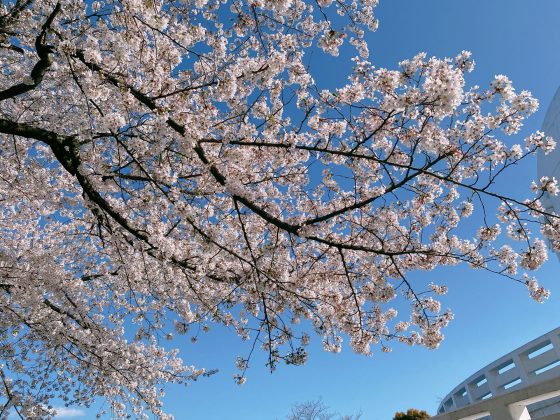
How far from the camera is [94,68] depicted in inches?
163

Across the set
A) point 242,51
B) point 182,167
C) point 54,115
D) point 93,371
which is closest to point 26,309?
point 93,371

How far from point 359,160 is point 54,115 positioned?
441 cm

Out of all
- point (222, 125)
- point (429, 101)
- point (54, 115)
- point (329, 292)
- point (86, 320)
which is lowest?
point (329, 292)

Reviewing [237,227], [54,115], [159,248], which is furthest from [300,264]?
[54,115]

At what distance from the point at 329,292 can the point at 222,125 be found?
279cm

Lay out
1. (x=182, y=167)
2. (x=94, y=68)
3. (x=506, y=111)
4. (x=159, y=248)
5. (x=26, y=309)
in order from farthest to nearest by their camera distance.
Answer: (x=26, y=309) < (x=182, y=167) < (x=159, y=248) < (x=506, y=111) < (x=94, y=68)

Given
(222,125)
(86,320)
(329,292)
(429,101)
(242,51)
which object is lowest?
(329,292)

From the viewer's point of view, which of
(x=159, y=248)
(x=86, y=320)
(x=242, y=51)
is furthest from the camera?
(x=86, y=320)

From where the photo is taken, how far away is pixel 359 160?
18.6 ft

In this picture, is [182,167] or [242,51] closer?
[242,51]

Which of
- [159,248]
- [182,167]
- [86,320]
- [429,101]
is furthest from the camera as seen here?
[86,320]

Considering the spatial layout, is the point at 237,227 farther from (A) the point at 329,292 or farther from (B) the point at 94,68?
(B) the point at 94,68

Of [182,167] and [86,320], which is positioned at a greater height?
[182,167]

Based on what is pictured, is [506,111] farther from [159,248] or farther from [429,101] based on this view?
[159,248]
